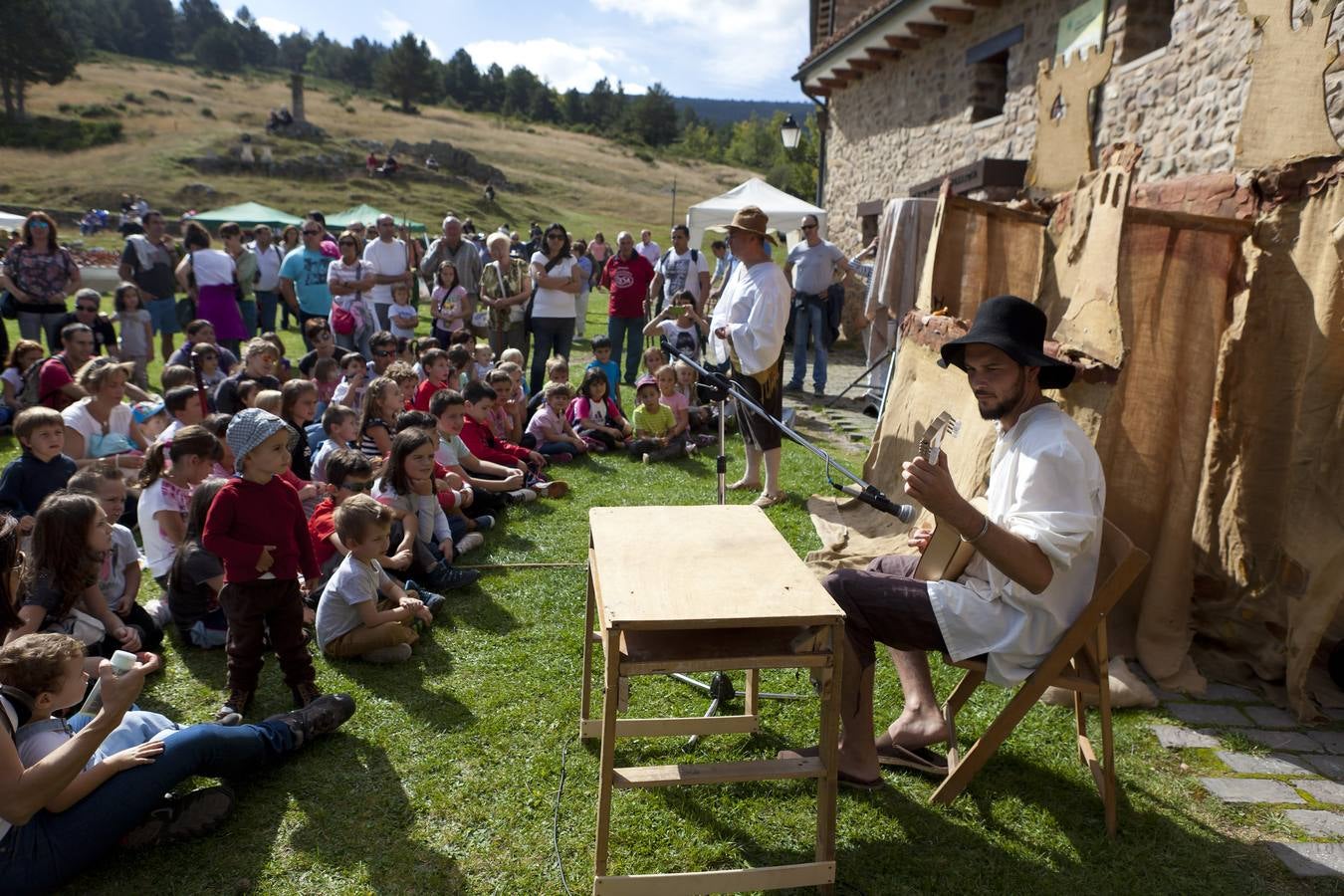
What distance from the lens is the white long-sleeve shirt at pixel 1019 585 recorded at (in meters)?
2.77

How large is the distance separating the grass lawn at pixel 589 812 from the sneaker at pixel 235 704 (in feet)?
0.30

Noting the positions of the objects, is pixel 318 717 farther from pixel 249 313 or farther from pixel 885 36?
pixel 885 36

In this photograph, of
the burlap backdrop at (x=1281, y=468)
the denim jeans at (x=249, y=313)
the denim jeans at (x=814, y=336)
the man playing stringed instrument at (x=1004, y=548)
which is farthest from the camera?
the denim jeans at (x=249, y=313)

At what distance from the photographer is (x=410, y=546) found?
4.93 meters

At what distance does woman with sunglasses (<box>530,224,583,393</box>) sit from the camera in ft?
30.1

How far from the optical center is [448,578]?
5059 millimetres

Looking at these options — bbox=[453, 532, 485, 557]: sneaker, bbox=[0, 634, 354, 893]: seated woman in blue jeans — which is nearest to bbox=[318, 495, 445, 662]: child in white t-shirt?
bbox=[0, 634, 354, 893]: seated woman in blue jeans

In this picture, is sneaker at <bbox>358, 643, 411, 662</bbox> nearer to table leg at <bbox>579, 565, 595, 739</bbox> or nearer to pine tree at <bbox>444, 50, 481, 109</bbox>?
table leg at <bbox>579, 565, 595, 739</bbox>

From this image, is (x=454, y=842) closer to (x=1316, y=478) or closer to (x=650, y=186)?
(x=1316, y=478)

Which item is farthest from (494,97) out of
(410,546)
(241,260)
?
(410,546)

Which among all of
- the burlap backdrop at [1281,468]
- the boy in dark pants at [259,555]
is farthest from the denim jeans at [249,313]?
the burlap backdrop at [1281,468]

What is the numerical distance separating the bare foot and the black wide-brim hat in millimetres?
1417

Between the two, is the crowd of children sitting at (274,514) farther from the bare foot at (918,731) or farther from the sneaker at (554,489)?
the bare foot at (918,731)

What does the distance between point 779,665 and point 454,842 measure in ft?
4.41
